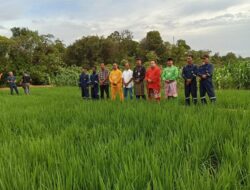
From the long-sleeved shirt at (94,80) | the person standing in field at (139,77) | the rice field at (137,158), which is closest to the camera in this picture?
the rice field at (137,158)

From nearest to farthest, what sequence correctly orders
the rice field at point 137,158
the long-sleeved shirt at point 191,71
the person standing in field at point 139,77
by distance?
the rice field at point 137,158
the long-sleeved shirt at point 191,71
the person standing in field at point 139,77

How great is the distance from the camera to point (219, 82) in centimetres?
1777

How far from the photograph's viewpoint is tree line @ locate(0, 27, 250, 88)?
31.2 m

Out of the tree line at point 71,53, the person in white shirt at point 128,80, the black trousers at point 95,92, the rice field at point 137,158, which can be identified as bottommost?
the rice field at point 137,158

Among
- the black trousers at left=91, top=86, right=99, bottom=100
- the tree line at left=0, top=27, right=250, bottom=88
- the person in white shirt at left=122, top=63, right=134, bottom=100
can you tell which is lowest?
the black trousers at left=91, top=86, right=99, bottom=100

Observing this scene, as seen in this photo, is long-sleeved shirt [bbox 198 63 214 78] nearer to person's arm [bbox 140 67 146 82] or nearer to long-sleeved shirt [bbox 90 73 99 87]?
person's arm [bbox 140 67 146 82]

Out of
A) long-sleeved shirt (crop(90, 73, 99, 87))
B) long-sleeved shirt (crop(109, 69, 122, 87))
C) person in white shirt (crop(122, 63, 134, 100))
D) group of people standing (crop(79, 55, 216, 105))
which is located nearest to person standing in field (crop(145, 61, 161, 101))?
group of people standing (crop(79, 55, 216, 105))

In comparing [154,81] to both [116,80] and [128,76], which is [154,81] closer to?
[128,76]

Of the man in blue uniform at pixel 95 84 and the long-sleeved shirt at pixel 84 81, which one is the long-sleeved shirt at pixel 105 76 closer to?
the man in blue uniform at pixel 95 84

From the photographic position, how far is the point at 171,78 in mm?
9758

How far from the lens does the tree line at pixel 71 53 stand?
3125cm

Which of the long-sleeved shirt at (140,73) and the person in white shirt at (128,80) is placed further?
the person in white shirt at (128,80)

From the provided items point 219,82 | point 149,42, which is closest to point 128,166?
point 219,82

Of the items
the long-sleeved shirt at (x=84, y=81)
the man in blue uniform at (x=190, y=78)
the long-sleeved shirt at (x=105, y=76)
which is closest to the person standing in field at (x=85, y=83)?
the long-sleeved shirt at (x=84, y=81)
